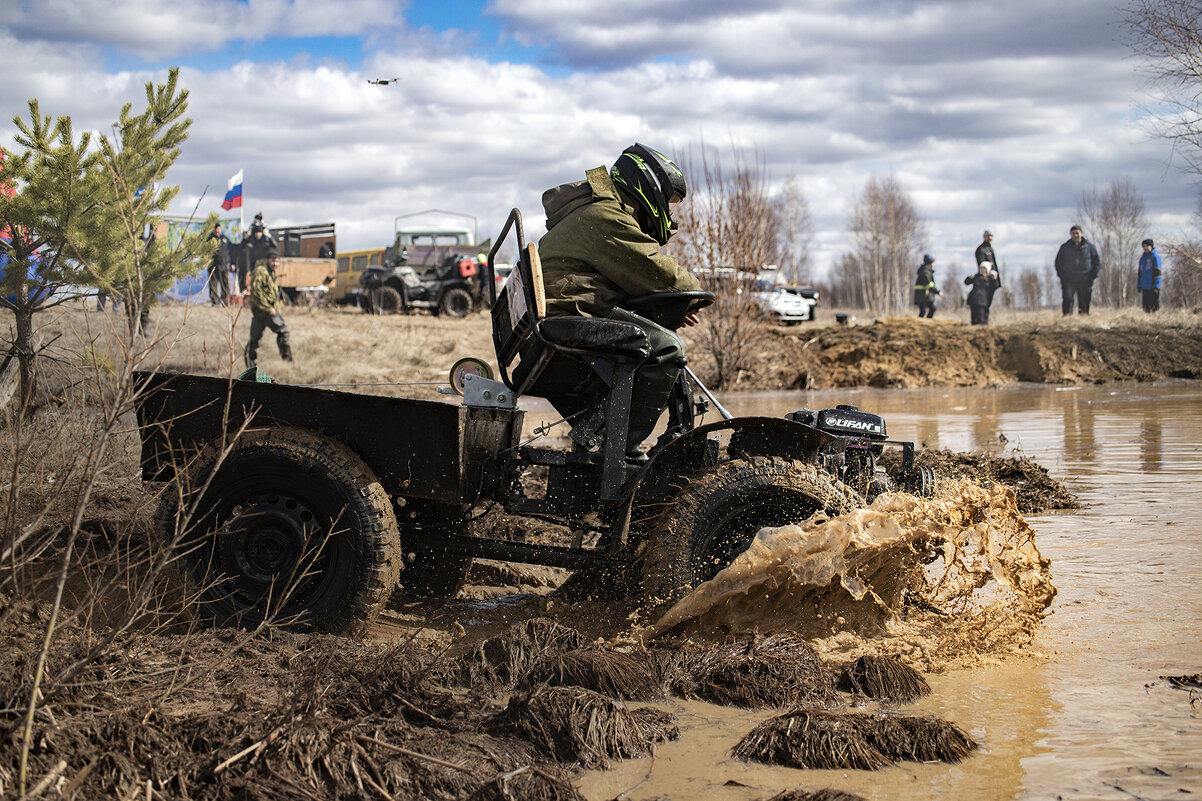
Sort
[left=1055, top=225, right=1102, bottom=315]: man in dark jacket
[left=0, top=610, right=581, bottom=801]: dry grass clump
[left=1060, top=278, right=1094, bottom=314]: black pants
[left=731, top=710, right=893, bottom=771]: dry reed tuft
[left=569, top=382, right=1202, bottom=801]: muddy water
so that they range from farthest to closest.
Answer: [left=1060, top=278, right=1094, bottom=314]: black pants
[left=1055, top=225, right=1102, bottom=315]: man in dark jacket
[left=731, top=710, right=893, bottom=771]: dry reed tuft
[left=569, top=382, right=1202, bottom=801]: muddy water
[left=0, top=610, right=581, bottom=801]: dry grass clump

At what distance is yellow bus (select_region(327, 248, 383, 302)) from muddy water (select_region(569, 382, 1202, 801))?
27.0 m

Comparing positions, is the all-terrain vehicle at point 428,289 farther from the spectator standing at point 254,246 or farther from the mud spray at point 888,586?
the mud spray at point 888,586

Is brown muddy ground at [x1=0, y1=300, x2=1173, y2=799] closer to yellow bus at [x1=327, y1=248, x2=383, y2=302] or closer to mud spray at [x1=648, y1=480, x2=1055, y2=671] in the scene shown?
mud spray at [x1=648, y1=480, x2=1055, y2=671]

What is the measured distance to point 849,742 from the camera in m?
3.19

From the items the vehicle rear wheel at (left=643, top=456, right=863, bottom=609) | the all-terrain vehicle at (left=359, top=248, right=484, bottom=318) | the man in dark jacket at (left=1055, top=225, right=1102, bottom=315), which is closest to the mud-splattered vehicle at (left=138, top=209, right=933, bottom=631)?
the vehicle rear wheel at (left=643, top=456, right=863, bottom=609)

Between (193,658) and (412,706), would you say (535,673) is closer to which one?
(412,706)

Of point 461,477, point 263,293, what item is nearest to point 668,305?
point 461,477

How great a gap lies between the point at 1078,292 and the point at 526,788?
974 inches

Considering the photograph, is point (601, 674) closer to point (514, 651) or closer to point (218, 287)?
point (514, 651)

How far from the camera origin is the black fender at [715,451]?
4.44 meters

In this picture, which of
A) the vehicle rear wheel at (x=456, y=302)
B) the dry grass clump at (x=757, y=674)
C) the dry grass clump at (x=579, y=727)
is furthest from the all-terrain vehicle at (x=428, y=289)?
the dry grass clump at (x=579, y=727)

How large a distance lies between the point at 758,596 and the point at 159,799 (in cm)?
239

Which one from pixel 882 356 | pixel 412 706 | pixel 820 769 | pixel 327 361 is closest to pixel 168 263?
pixel 412 706

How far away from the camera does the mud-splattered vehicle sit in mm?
4258
